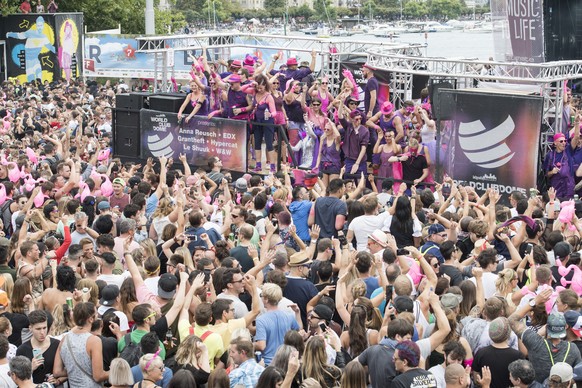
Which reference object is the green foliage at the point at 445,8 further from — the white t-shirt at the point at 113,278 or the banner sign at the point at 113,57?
the white t-shirt at the point at 113,278

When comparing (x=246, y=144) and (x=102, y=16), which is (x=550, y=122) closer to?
(x=246, y=144)

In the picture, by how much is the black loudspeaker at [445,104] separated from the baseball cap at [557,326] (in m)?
7.86

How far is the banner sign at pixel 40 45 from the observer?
32.5 metres

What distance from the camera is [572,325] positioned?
290 inches

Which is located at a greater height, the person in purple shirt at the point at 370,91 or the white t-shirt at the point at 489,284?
the person in purple shirt at the point at 370,91

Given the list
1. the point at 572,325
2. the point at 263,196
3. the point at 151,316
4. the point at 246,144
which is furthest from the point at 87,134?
the point at 572,325

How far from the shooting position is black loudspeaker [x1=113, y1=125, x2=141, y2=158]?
1773 centimetres

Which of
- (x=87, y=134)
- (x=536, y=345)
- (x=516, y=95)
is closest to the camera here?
(x=536, y=345)

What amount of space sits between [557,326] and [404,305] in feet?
3.53

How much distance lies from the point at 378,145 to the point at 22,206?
5.58 metres

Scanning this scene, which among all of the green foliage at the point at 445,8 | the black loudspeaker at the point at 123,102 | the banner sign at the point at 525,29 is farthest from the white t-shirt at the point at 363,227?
the green foliage at the point at 445,8

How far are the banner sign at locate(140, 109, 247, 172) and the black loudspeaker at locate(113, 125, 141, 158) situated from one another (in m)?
0.17

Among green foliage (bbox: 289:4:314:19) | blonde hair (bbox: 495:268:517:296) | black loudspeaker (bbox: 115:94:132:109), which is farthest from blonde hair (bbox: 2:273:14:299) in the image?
green foliage (bbox: 289:4:314:19)

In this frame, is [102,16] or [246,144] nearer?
[246,144]
